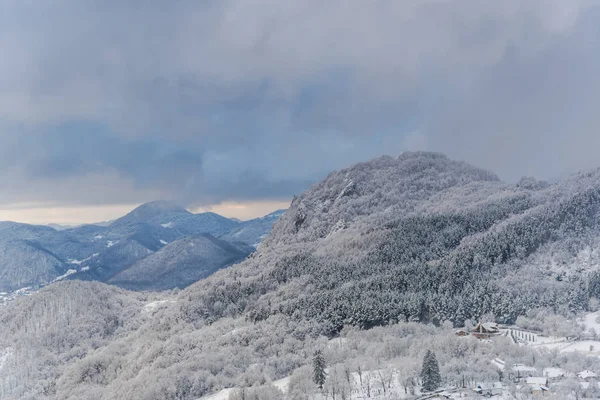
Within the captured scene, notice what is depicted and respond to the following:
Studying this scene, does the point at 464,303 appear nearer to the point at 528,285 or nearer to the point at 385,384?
the point at 528,285

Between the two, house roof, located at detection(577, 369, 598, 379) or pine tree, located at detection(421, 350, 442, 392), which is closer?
house roof, located at detection(577, 369, 598, 379)

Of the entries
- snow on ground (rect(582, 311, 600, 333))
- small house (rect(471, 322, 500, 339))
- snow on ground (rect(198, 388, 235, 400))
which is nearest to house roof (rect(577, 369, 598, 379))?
snow on ground (rect(582, 311, 600, 333))

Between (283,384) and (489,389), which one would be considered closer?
(489,389)

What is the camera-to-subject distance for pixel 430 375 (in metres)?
96.0

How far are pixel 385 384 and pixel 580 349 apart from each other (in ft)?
138

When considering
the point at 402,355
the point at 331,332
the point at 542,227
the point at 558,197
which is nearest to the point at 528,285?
the point at 542,227

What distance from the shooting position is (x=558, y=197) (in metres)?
200

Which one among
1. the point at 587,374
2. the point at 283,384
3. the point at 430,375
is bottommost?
the point at 283,384

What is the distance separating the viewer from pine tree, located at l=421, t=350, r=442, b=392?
95375 millimetres

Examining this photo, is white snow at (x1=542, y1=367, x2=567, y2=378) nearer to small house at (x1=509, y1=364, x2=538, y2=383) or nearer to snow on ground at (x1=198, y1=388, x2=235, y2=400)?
small house at (x1=509, y1=364, x2=538, y2=383)

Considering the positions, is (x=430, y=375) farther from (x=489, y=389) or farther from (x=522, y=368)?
(x=522, y=368)

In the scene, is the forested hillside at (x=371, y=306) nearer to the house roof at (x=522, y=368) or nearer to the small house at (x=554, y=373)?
the house roof at (x=522, y=368)

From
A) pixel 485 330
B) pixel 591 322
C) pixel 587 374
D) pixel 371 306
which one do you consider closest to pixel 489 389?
pixel 587 374

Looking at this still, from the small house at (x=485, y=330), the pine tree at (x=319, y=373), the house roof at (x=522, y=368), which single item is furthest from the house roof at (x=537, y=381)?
the pine tree at (x=319, y=373)
